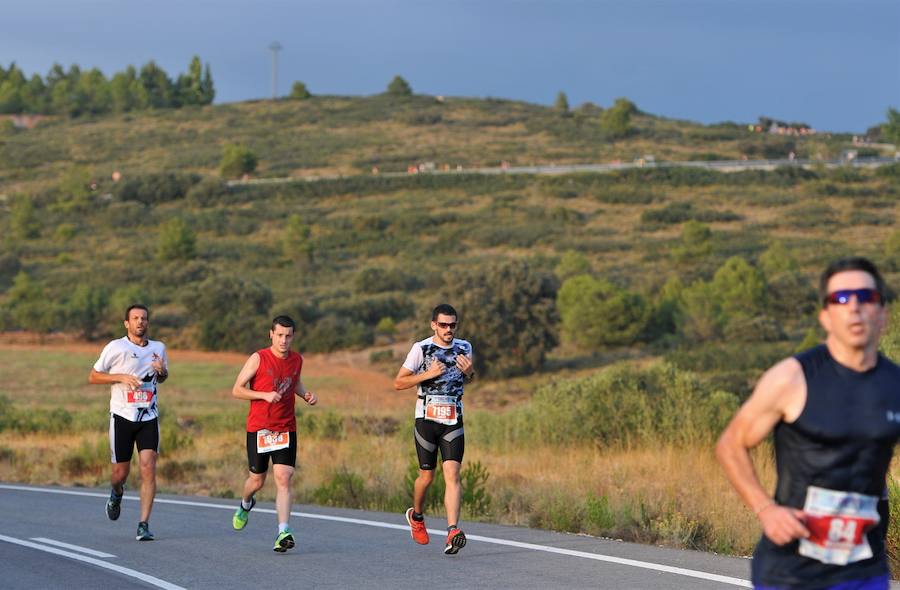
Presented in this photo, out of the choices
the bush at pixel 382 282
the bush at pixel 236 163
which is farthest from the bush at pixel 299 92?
the bush at pixel 382 282

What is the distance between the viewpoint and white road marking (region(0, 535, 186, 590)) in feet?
30.6

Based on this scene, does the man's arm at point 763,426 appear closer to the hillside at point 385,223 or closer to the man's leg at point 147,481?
the man's leg at point 147,481

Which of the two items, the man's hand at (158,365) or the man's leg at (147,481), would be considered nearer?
the man's hand at (158,365)

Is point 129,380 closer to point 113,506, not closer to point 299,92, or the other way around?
point 113,506

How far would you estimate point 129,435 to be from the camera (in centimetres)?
1170

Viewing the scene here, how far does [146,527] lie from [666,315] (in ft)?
126

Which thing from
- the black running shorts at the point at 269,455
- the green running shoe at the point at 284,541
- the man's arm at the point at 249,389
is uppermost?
the man's arm at the point at 249,389

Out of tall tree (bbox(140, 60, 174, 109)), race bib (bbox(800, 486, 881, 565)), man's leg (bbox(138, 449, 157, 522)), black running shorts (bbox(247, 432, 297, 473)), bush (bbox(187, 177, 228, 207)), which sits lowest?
man's leg (bbox(138, 449, 157, 522))

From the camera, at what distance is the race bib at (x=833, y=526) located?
4.56 meters

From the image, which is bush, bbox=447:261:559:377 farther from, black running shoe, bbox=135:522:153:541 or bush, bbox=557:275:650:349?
black running shoe, bbox=135:522:153:541

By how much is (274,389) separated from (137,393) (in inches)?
61.2

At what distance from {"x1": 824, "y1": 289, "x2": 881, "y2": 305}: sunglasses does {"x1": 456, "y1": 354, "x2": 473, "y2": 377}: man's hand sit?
608cm

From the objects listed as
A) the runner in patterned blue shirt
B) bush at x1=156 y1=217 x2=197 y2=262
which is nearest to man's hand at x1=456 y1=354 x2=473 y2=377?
the runner in patterned blue shirt

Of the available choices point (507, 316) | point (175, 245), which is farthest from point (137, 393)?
point (175, 245)
